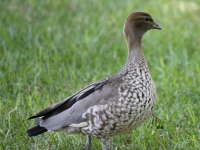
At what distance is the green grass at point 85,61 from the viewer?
4645 millimetres

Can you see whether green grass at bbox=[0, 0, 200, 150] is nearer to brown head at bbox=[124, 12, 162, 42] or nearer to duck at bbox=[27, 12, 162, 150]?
duck at bbox=[27, 12, 162, 150]

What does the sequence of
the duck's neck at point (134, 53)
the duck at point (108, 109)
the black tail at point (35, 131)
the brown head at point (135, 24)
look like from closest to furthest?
1. the duck at point (108, 109)
2. the black tail at point (35, 131)
3. the duck's neck at point (134, 53)
4. the brown head at point (135, 24)

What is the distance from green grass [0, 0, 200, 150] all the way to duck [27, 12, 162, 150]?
0.94 ft

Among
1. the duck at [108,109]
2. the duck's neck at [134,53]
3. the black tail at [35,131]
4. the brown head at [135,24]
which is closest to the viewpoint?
the duck at [108,109]

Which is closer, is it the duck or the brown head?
the duck

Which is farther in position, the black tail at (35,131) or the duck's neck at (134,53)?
the duck's neck at (134,53)

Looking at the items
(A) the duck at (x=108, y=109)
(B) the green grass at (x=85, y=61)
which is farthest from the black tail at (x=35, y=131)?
(B) the green grass at (x=85, y=61)

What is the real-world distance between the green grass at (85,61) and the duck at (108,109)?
11.2 inches

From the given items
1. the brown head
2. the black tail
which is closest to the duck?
the black tail

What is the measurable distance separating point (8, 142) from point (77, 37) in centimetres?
295

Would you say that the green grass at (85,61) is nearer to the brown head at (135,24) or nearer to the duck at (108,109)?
the duck at (108,109)

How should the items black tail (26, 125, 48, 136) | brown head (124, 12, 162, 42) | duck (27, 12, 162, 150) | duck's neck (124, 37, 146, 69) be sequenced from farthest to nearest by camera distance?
brown head (124, 12, 162, 42) → duck's neck (124, 37, 146, 69) → black tail (26, 125, 48, 136) → duck (27, 12, 162, 150)

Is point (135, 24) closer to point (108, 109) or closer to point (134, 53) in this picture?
point (134, 53)

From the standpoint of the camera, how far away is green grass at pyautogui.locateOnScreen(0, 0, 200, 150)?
4.64m
